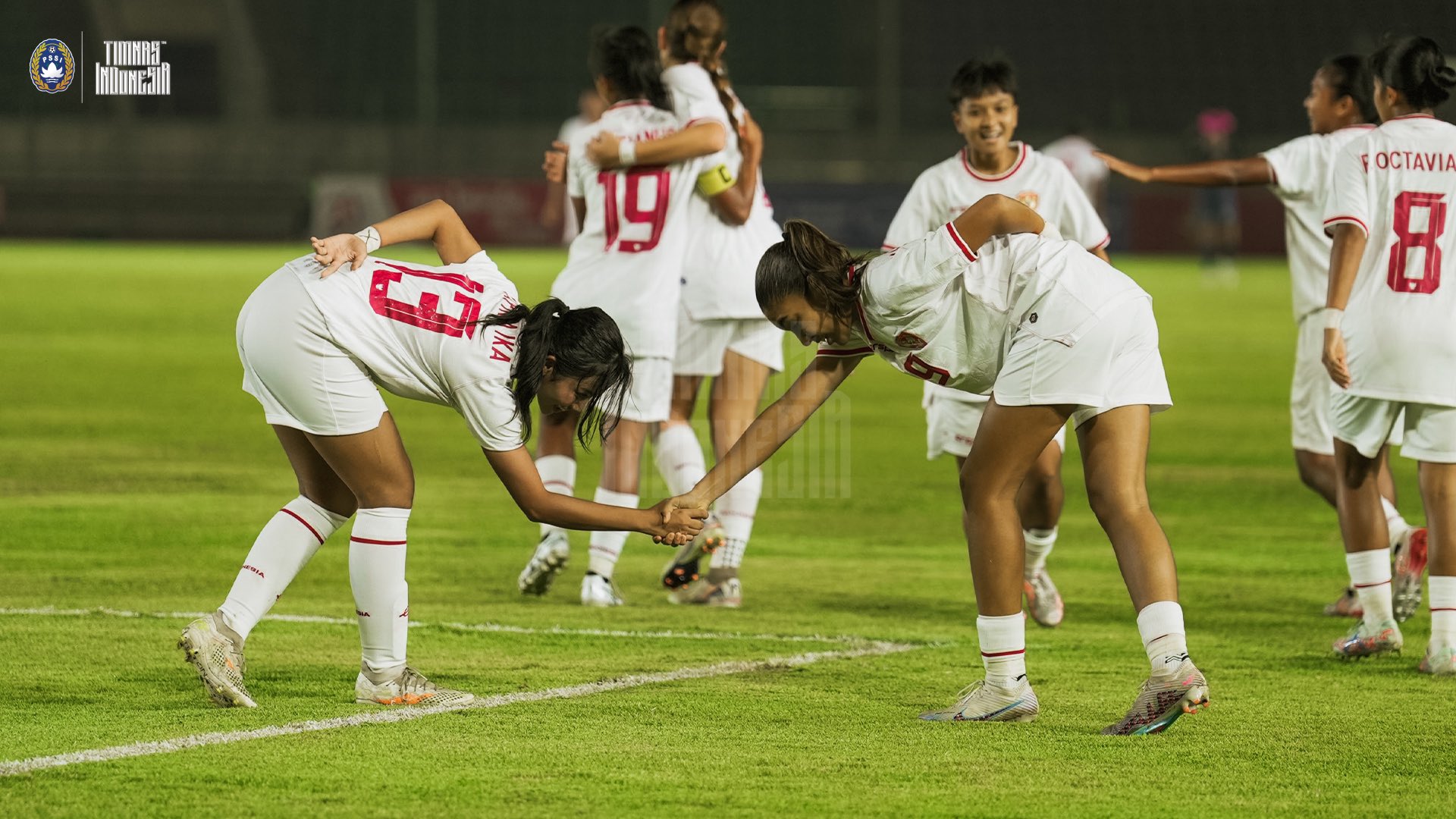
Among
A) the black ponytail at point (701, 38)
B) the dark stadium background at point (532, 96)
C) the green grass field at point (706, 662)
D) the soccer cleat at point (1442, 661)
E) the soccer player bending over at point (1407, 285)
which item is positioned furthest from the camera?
the dark stadium background at point (532, 96)

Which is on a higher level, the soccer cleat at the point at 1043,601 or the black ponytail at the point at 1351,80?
the black ponytail at the point at 1351,80

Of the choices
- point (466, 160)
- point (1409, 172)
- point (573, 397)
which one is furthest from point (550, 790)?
point (466, 160)

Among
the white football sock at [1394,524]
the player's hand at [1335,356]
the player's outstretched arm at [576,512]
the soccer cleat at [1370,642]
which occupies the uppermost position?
the player's hand at [1335,356]

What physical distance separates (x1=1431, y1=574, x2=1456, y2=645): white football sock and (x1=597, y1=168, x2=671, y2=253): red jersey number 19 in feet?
10.5

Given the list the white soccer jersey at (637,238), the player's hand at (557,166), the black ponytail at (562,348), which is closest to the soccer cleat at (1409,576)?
the white soccer jersey at (637,238)

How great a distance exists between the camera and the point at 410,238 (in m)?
5.25

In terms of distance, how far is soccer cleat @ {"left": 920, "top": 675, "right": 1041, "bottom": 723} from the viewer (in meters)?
5.25

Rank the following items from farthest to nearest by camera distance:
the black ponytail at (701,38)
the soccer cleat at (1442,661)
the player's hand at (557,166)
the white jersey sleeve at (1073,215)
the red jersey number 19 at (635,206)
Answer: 1. the player's hand at (557,166)
2. the black ponytail at (701,38)
3. the red jersey number 19 at (635,206)
4. the white jersey sleeve at (1073,215)
5. the soccer cleat at (1442,661)

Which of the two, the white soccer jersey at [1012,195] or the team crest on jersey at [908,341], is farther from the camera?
the white soccer jersey at [1012,195]

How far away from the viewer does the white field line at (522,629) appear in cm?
665

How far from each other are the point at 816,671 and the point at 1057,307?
164 cm

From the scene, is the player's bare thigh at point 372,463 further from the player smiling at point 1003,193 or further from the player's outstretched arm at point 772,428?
the player smiling at point 1003,193

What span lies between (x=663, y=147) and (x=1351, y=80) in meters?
2.71

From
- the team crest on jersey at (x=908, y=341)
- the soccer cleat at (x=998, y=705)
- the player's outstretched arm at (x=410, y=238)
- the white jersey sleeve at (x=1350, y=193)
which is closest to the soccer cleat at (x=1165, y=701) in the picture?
the soccer cleat at (x=998, y=705)
